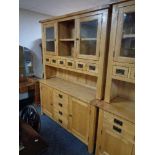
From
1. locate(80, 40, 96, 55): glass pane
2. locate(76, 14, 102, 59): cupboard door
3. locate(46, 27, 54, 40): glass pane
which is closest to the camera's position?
locate(76, 14, 102, 59): cupboard door

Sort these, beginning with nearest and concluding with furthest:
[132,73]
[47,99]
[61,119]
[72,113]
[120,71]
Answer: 1. [132,73]
2. [120,71]
3. [72,113]
4. [61,119]
5. [47,99]

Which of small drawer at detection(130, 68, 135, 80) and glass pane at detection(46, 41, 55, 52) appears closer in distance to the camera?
small drawer at detection(130, 68, 135, 80)

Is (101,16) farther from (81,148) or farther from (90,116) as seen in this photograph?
(81,148)

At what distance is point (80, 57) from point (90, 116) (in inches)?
33.4

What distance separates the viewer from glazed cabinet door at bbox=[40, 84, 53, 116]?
8.25ft

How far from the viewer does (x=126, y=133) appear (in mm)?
1475

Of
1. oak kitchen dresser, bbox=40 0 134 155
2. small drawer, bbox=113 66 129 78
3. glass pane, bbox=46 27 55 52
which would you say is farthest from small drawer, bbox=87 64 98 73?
glass pane, bbox=46 27 55 52

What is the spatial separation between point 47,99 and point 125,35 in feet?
6.00

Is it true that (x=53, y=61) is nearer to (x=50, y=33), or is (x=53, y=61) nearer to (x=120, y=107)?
(x=50, y=33)

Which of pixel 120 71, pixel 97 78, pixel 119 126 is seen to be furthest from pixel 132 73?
pixel 119 126

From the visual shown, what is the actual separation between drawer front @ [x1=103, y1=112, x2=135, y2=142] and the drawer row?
2.03 ft

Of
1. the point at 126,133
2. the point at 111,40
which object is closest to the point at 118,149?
the point at 126,133

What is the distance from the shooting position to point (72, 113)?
212cm

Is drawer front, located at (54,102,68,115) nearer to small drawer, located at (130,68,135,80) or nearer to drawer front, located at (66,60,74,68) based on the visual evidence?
drawer front, located at (66,60,74,68)
